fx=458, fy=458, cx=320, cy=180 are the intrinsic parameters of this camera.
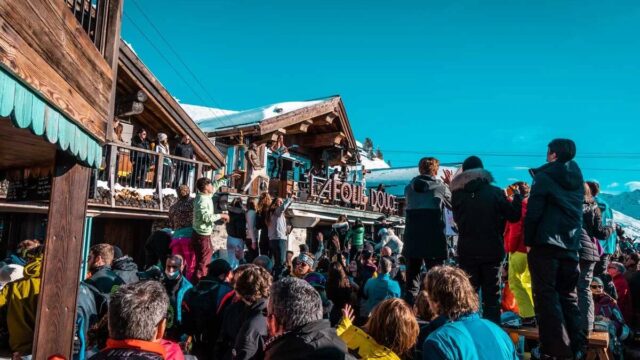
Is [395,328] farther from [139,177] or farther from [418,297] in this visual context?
[139,177]

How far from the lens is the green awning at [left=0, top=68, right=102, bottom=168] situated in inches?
83.3

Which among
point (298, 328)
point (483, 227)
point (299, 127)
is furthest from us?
point (299, 127)

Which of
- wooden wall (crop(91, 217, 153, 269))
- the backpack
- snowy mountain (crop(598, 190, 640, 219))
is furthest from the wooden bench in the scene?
snowy mountain (crop(598, 190, 640, 219))

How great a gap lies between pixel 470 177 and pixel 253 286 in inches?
91.6

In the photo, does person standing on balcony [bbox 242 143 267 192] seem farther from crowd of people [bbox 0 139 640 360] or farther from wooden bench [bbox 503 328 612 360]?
wooden bench [bbox 503 328 612 360]

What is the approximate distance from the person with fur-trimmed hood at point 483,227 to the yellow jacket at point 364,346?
1.61m

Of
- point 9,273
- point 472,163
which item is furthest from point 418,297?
point 9,273

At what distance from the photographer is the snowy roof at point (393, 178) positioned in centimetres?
2811

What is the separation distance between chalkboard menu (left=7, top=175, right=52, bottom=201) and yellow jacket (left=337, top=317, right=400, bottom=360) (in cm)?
261

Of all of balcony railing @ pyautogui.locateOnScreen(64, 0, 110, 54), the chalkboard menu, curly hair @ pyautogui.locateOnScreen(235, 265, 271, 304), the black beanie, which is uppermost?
balcony railing @ pyautogui.locateOnScreen(64, 0, 110, 54)

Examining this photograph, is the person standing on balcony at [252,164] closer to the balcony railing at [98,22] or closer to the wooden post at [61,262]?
the balcony railing at [98,22]

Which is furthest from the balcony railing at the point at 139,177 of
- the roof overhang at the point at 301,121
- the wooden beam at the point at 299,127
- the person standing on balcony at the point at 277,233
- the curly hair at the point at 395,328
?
the curly hair at the point at 395,328

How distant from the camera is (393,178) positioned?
97.7 feet

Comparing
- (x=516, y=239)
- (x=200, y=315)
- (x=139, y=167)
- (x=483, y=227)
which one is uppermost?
(x=139, y=167)
